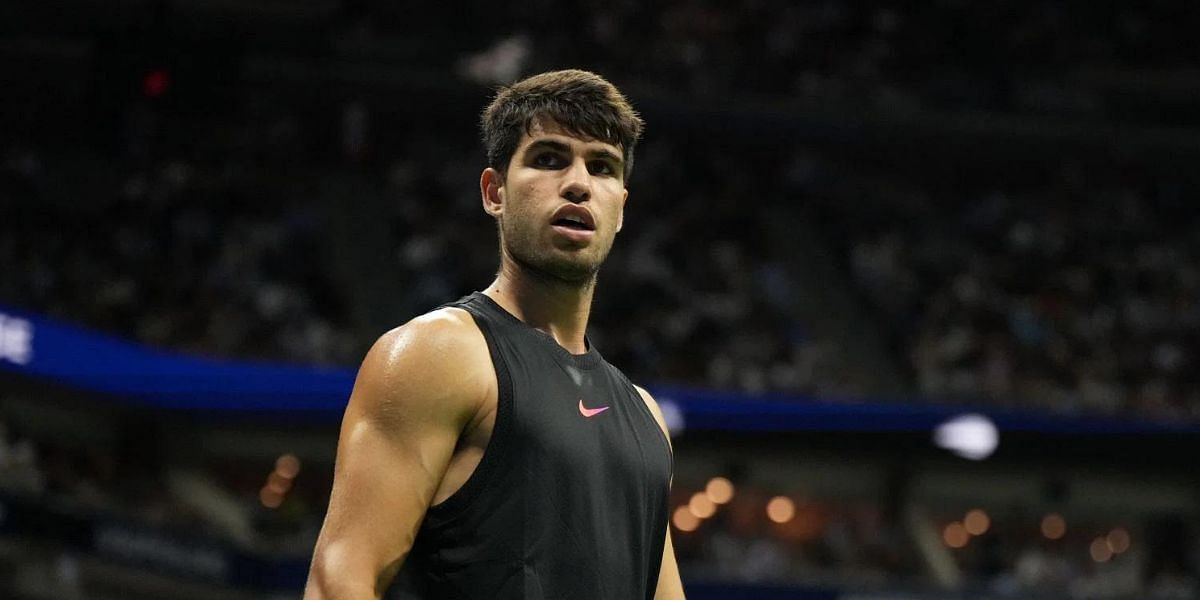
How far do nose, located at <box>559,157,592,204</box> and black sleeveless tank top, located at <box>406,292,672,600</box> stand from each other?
0.24 metres

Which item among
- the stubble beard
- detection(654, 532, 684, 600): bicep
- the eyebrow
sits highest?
the eyebrow

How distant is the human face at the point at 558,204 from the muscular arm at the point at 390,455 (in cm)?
31

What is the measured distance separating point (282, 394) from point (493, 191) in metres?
10.4

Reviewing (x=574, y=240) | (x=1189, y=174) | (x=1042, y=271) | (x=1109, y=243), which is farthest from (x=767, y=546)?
(x=574, y=240)

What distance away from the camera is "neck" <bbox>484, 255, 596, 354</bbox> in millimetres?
2908

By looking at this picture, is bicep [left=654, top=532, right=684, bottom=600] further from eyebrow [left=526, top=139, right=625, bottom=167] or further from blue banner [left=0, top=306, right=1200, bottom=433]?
blue banner [left=0, top=306, right=1200, bottom=433]

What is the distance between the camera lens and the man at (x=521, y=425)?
260 cm

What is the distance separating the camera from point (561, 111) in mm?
2863

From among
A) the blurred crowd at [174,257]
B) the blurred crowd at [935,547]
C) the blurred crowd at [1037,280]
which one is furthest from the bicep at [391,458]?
the blurred crowd at [1037,280]

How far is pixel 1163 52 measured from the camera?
1958 cm

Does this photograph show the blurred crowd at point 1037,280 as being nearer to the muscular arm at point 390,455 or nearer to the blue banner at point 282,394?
the blue banner at point 282,394

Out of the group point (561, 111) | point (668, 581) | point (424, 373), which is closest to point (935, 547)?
point (668, 581)

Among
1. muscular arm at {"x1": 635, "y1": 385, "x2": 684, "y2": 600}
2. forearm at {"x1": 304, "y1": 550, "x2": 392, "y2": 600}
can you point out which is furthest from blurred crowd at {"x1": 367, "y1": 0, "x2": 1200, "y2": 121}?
forearm at {"x1": 304, "y1": 550, "x2": 392, "y2": 600}

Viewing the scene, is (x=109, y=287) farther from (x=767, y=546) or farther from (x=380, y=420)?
(x=380, y=420)
